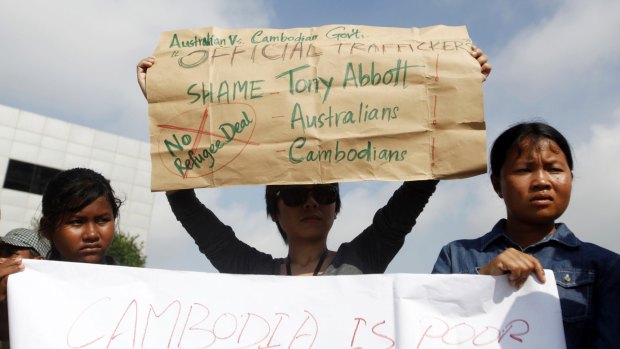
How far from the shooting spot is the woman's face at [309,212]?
251cm

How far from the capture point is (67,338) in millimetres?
2084

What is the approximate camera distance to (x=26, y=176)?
28.8 metres

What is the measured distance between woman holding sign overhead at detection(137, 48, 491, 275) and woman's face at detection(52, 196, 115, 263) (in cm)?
31

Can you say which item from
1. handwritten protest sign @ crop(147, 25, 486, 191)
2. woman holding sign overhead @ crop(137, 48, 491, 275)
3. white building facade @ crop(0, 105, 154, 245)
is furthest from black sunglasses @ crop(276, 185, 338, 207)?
white building facade @ crop(0, 105, 154, 245)

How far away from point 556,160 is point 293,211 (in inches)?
43.5

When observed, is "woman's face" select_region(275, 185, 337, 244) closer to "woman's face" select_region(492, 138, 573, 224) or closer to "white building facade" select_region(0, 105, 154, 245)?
"woman's face" select_region(492, 138, 573, 224)

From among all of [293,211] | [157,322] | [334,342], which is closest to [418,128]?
[293,211]

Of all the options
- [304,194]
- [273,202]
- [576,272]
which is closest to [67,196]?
[273,202]

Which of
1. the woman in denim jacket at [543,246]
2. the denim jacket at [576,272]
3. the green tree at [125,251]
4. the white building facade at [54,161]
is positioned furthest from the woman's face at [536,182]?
the white building facade at [54,161]

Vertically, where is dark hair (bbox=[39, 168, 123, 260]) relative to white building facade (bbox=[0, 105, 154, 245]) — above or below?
below

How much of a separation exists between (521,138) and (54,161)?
3160 centimetres

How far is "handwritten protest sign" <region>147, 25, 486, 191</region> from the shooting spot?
Answer: 2.22 m

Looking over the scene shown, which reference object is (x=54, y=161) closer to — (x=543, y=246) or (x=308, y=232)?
(x=308, y=232)

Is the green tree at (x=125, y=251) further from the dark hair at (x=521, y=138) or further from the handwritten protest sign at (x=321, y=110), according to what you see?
the dark hair at (x=521, y=138)
